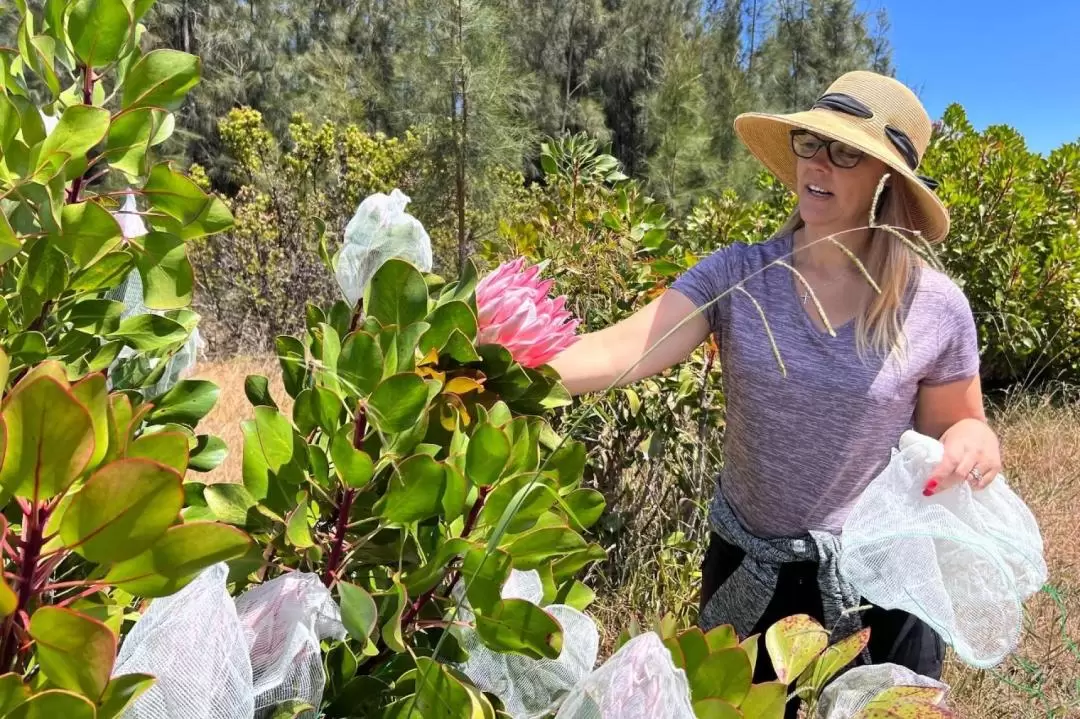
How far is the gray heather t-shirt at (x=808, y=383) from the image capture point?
1206mm

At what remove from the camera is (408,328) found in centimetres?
47

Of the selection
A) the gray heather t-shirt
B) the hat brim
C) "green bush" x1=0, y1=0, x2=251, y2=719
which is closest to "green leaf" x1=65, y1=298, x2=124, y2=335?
"green bush" x1=0, y1=0, x2=251, y2=719

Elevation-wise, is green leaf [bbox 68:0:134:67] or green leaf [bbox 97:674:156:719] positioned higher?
green leaf [bbox 68:0:134:67]

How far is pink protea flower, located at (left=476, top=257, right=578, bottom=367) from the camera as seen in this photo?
59cm

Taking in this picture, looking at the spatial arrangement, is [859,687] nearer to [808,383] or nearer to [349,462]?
[349,462]

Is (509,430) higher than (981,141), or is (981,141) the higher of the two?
(981,141)

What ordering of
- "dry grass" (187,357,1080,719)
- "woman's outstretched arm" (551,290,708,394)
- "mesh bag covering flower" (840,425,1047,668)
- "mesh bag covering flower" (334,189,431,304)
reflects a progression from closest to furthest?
"mesh bag covering flower" (334,189,431,304) < "mesh bag covering flower" (840,425,1047,668) < "woman's outstretched arm" (551,290,708,394) < "dry grass" (187,357,1080,719)

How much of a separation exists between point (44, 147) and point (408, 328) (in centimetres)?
22

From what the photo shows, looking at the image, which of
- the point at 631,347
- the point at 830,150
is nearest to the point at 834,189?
the point at 830,150

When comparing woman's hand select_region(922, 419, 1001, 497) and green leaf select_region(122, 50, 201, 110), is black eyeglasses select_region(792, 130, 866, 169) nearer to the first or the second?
woman's hand select_region(922, 419, 1001, 497)

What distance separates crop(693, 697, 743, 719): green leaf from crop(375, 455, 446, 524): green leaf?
0.57 feet

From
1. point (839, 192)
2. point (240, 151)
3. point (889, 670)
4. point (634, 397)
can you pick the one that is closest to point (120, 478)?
point (889, 670)

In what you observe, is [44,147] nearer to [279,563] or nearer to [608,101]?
[279,563]

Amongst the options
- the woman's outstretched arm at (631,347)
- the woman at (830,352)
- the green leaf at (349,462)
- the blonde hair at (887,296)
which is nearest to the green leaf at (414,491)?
the green leaf at (349,462)
